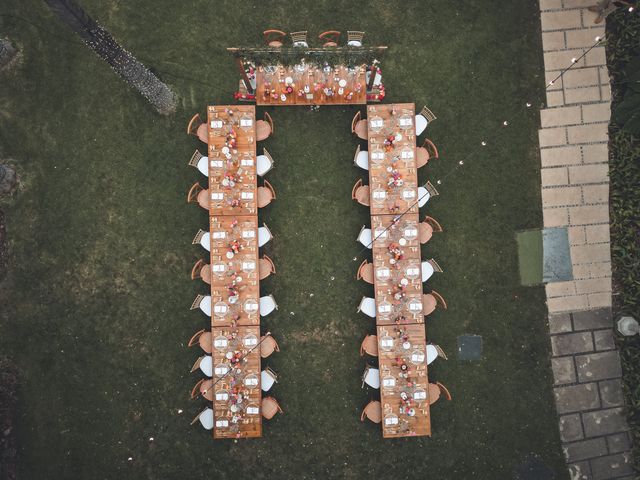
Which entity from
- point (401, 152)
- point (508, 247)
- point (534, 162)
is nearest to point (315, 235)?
point (401, 152)

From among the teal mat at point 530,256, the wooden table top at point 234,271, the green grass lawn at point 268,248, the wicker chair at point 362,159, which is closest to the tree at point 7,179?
the green grass lawn at point 268,248

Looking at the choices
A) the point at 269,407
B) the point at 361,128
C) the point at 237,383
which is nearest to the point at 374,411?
the point at 269,407

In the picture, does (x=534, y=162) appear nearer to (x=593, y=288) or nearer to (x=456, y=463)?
(x=593, y=288)

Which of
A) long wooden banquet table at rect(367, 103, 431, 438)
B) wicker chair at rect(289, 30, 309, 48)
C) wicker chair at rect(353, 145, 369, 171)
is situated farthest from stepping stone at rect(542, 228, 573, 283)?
wicker chair at rect(289, 30, 309, 48)

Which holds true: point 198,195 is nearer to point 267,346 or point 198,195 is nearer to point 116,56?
point 116,56

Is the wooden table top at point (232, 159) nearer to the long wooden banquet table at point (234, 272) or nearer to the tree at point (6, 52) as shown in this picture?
the long wooden banquet table at point (234, 272)

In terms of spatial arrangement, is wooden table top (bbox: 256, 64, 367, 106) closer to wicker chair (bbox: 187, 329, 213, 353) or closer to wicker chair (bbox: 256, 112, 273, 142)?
wicker chair (bbox: 256, 112, 273, 142)
